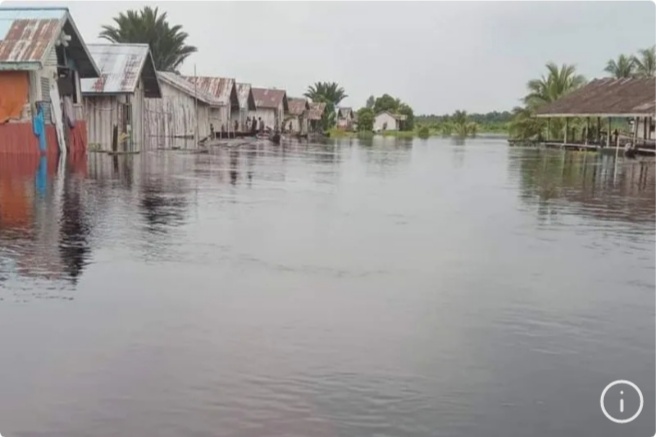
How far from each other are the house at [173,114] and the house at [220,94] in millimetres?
3394

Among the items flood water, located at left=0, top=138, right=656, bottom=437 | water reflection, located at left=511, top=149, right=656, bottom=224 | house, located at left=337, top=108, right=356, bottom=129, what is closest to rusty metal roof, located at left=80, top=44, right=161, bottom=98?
water reflection, located at left=511, top=149, right=656, bottom=224

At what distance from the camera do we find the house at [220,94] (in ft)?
137

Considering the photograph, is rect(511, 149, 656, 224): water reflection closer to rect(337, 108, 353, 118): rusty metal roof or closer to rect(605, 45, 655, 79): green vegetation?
rect(605, 45, 655, 79): green vegetation

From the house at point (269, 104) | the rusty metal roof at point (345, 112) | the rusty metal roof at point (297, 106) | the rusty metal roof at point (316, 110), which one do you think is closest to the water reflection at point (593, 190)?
the house at point (269, 104)

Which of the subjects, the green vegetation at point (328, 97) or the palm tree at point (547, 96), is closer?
the palm tree at point (547, 96)

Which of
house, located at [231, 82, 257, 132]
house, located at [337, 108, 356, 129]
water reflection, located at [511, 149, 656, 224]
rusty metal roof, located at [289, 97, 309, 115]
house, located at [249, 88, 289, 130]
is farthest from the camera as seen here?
house, located at [337, 108, 356, 129]

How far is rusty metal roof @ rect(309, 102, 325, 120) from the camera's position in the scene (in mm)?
73750

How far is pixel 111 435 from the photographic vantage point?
139 inches

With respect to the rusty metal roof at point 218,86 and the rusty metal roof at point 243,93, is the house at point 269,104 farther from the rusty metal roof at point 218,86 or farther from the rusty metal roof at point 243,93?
the rusty metal roof at point 218,86

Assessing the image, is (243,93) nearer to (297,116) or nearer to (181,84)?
(181,84)

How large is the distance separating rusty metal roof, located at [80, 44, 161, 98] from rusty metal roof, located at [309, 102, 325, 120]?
47217 mm

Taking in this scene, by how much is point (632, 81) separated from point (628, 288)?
32499 millimetres

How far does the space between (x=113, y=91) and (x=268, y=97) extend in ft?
121

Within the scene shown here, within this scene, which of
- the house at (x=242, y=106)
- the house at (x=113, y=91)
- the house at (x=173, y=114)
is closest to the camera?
the house at (x=113, y=91)
